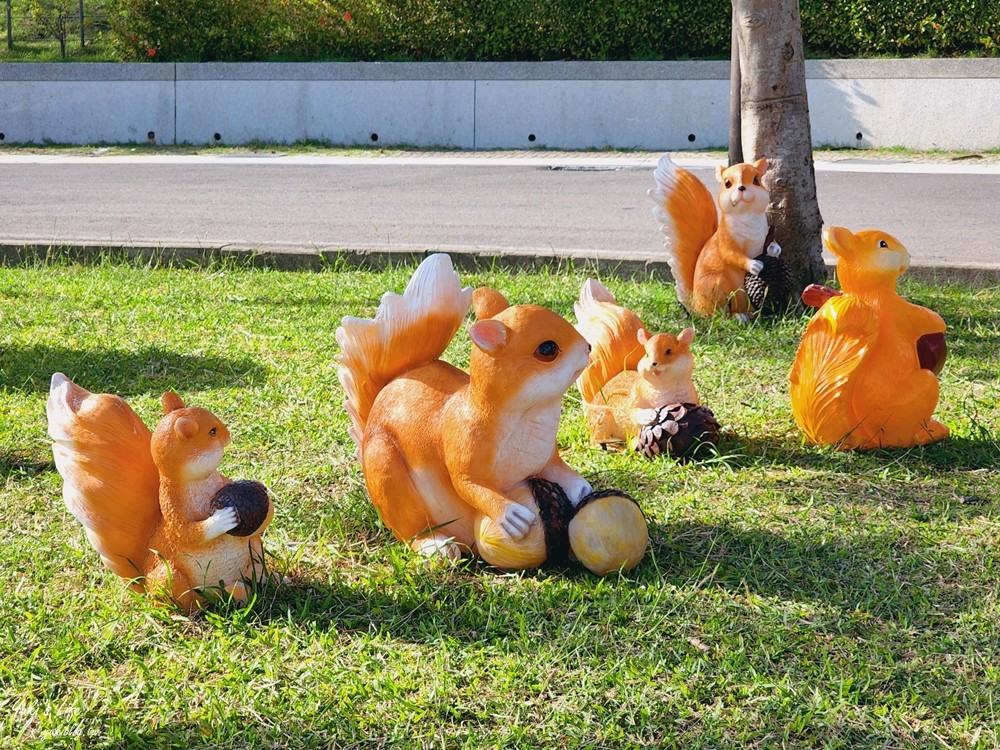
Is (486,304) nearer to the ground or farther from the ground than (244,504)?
farther from the ground

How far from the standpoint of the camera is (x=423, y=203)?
36.4 ft

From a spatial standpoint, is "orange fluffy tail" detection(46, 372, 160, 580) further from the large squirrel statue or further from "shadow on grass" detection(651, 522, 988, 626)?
"shadow on grass" detection(651, 522, 988, 626)

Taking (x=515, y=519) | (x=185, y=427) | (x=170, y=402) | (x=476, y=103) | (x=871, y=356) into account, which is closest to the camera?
(x=185, y=427)

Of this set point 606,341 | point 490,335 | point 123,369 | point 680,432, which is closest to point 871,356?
point 680,432

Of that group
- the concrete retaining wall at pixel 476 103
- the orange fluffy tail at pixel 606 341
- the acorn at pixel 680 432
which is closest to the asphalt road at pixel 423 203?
the concrete retaining wall at pixel 476 103

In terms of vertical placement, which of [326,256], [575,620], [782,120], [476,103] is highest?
[476,103]

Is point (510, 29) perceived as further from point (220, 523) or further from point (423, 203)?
point (220, 523)

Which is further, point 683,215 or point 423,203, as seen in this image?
point 423,203

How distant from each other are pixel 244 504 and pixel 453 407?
2.13 ft

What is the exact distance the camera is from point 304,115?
56.4ft

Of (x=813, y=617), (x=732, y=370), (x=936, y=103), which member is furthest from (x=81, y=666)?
(x=936, y=103)

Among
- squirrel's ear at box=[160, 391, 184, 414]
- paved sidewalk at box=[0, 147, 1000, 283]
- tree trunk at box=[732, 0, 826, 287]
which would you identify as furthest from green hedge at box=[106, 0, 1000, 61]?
squirrel's ear at box=[160, 391, 184, 414]

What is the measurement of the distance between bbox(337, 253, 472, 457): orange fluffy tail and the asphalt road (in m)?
4.08

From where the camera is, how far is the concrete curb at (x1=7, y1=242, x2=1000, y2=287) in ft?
24.1
